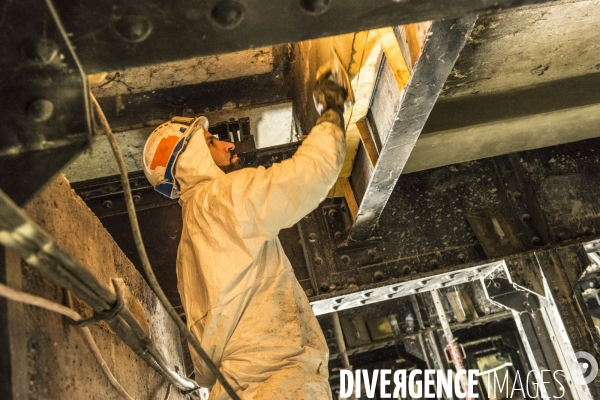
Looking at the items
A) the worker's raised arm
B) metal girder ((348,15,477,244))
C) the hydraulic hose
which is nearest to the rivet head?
the hydraulic hose

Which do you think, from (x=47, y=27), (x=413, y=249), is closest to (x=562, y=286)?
(x=413, y=249)

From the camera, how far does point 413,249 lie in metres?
3.34

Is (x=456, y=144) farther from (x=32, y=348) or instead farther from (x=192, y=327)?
(x=32, y=348)

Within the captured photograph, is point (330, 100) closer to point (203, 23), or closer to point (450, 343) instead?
point (203, 23)

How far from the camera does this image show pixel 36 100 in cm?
112

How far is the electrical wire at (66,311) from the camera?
1.16 metres

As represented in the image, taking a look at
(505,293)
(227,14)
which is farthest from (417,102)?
(505,293)

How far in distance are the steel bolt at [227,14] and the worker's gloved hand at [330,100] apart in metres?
0.89

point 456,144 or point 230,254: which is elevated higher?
point 456,144

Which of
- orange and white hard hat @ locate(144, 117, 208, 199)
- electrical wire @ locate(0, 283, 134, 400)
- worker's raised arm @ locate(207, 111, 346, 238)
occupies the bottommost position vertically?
electrical wire @ locate(0, 283, 134, 400)

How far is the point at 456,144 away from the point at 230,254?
6.20 ft

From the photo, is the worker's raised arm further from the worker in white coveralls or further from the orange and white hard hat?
the orange and white hard hat

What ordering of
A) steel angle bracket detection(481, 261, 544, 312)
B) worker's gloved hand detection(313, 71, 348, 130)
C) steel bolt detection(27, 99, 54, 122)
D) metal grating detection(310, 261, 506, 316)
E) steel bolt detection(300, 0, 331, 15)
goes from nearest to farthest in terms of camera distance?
steel bolt detection(27, 99, 54, 122)
steel bolt detection(300, 0, 331, 15)
worker's gloved hand detection(313, 71, 348, 130)
metal grating detection(310, 261, 506, 316)
steel angle bracket detection(481, 261, 544, 312)

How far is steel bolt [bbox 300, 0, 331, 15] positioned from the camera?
1258 millimetres
